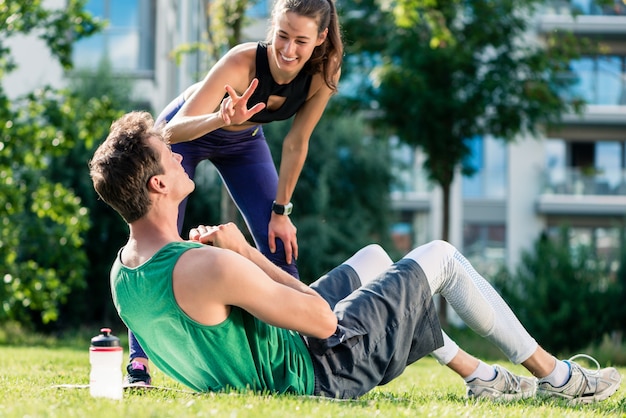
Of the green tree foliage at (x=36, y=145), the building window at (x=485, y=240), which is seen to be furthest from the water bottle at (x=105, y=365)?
the building window at (x=485, y=240)

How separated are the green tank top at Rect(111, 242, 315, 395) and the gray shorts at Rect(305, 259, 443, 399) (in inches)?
3.9

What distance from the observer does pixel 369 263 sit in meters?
4.04

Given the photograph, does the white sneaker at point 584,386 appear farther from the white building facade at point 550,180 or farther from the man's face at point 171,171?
the white building facade at point 550,180

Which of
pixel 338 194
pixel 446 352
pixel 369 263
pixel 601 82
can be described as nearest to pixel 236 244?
pixel 369 263

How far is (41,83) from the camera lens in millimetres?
16781

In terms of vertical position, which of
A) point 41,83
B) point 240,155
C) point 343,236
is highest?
point 41,83

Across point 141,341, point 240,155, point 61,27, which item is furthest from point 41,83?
point 141,341

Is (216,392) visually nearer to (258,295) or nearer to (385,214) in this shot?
(258,295)

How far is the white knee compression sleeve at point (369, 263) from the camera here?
402 centimetres

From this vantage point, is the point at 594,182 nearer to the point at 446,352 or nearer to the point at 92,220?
the point at 92,220

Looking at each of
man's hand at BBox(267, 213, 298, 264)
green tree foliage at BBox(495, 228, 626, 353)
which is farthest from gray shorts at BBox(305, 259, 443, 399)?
green tree foliage at BBox(495, 228, 626, 353)

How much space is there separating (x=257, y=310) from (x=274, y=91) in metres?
1.73

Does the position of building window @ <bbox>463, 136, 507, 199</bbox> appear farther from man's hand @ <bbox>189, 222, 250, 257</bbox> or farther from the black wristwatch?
man's hand @ <bbox>189, 222, 250, 257</bbox>

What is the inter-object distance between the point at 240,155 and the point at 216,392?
1.67 meters
